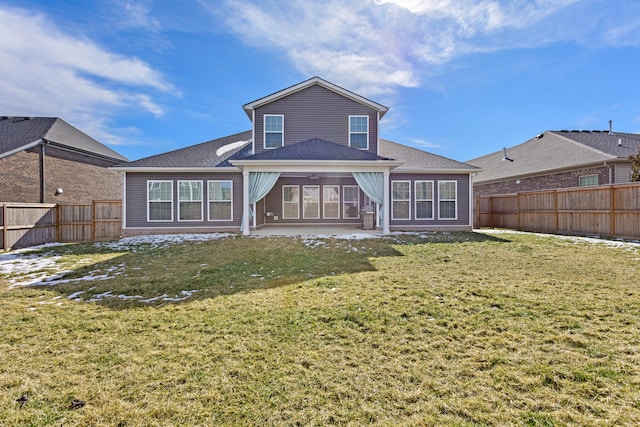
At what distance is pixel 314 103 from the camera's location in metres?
13.4

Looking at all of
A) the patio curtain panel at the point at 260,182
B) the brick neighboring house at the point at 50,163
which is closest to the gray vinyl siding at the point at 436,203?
the patio curtain panel at the point at 260,182

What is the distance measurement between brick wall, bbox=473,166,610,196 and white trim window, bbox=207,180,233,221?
1707cm

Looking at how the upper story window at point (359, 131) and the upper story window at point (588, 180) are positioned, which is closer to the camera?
the upper story window at point (359, 131)

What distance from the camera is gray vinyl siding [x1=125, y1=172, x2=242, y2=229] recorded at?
1213 cm

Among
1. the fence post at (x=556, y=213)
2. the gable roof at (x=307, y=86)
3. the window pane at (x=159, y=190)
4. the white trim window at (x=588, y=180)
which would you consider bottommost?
the fence post at (x=556, y=213)

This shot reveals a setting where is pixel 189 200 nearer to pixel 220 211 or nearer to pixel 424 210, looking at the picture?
pixel 220 211

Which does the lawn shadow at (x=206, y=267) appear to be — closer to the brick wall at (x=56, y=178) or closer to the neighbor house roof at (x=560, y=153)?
the brick wall at (x=56, y=178)

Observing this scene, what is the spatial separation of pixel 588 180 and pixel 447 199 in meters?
7.53

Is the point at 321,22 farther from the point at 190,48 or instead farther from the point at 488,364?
the point at 488,364

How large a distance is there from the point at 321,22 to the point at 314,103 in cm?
347

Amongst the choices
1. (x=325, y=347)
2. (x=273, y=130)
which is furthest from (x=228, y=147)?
(x=325, y=347)

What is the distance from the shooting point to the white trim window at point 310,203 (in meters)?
15.3

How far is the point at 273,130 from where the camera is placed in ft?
43.4

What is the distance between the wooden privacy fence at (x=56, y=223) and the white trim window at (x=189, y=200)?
8.45ft
